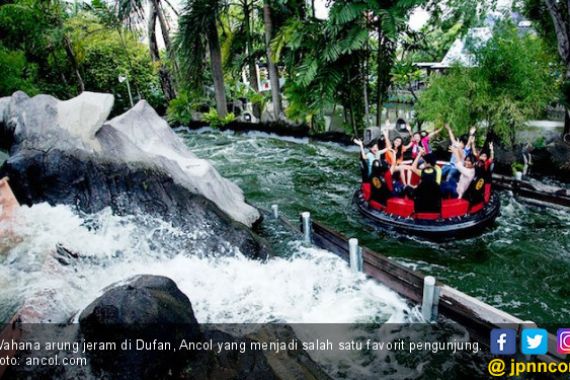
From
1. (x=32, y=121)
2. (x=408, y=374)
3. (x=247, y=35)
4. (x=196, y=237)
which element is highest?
(x=247, y=35)

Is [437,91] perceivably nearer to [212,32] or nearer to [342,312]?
[342,312]

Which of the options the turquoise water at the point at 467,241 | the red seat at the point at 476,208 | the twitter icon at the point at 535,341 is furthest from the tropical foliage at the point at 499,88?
the twitter icon at the point at 535,341

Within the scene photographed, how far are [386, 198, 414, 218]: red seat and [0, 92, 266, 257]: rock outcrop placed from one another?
2.78 meters

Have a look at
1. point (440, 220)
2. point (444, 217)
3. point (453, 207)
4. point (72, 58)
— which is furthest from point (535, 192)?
point (72, 58)

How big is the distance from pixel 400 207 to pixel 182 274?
436cm

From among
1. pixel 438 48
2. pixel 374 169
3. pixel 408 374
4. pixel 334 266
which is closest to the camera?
pixel 408 374

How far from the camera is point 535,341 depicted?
167 inches

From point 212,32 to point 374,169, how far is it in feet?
37.5

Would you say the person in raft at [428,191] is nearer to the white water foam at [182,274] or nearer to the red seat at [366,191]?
the red seat at [366,191]

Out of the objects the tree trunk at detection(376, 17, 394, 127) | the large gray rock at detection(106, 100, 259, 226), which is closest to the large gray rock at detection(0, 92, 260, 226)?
the large gray rock at detection(106, 100, 259, 226)

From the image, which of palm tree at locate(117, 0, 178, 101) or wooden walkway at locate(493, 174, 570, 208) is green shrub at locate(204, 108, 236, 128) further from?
wooden walkway at locate(493, 174, 570, 208)

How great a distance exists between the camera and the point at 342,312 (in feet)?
19.8

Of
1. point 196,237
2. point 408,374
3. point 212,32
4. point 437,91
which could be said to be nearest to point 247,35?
point 212,32

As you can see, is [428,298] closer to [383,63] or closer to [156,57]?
[383,63]
